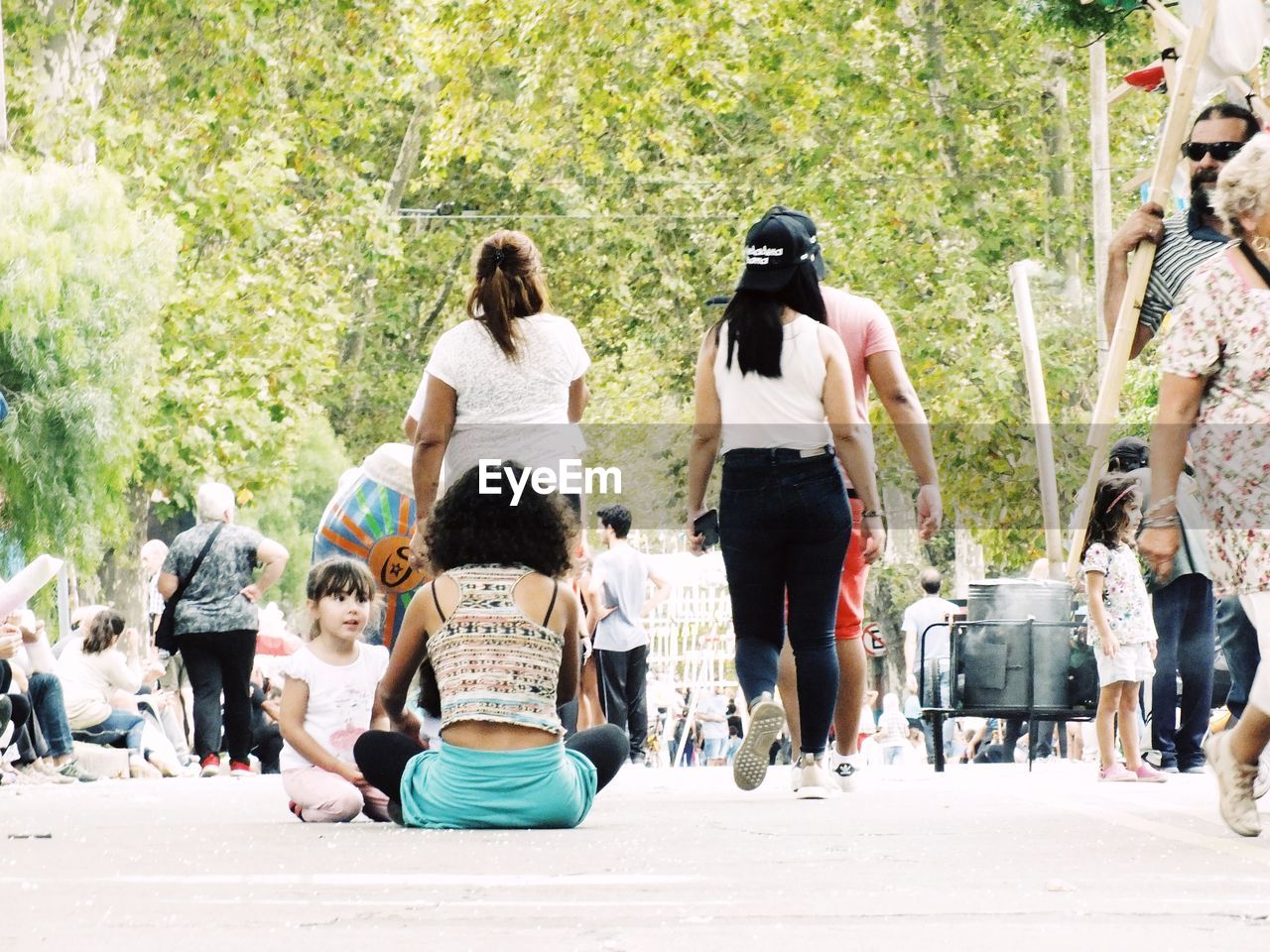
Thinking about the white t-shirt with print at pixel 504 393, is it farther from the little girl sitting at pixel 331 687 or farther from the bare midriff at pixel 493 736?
the bare midriff at pixel 493 736

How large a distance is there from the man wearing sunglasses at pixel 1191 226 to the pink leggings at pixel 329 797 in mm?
2844

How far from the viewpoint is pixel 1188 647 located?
11.3 metres

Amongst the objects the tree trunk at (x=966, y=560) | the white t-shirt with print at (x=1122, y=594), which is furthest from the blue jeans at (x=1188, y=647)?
the tree trunk at (x=966, y=560)

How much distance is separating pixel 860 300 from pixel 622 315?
29.3 m

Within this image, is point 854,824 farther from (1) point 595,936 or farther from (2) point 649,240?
(2) point 649,240

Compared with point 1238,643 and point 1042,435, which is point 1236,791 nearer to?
point 1238,643

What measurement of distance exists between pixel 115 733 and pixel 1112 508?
6936 millimetres

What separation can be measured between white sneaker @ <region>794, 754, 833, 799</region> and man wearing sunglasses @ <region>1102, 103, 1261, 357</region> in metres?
1.86

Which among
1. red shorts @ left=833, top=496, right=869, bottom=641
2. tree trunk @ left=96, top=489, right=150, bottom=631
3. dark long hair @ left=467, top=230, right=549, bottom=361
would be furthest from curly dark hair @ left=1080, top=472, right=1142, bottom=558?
tree trunk @ left=96, top=489, right=150, bottom=631

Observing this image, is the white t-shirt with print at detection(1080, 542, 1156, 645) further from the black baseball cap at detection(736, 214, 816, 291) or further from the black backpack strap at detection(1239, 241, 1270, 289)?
the black backpack strap at detection(1239, 241, 1270, 289)

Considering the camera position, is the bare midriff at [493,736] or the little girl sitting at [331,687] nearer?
the bare midriff at [493,736]

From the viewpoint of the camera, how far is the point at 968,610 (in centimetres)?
1455

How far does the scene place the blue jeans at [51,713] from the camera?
13.9 m

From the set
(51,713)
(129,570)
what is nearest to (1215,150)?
(51,713)
